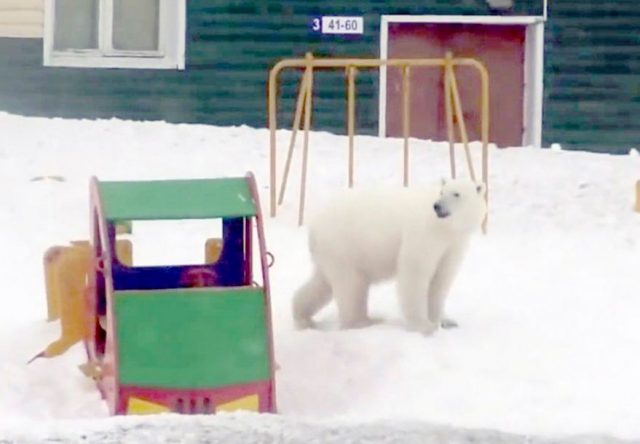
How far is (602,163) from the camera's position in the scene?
625 inches

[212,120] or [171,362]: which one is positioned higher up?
[212,120]

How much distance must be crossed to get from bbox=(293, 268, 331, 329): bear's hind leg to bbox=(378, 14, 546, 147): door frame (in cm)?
910

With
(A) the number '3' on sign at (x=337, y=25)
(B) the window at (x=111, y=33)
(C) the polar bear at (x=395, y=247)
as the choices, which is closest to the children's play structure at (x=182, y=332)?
(C) the polar bear at (x=395, y=247)

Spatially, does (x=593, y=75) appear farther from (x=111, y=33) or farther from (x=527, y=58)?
(x=111, y=33)

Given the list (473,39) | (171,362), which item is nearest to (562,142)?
(473,39)

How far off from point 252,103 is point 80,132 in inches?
95.4

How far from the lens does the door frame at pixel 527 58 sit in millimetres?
18016

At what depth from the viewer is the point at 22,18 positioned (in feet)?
59.9

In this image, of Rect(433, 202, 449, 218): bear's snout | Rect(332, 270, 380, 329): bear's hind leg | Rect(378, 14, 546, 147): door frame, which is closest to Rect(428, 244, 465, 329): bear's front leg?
Rect(433, 202, 449, 218): bear's snout

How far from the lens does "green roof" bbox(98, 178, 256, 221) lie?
7.74 m

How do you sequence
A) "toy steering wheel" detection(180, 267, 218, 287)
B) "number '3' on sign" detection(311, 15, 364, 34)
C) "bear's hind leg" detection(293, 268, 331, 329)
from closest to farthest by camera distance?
1. "toy steering wheel" detection(180, 267, 218, 287)
2. "bear's hind leg" detection(293, 268, 331, 329)
3. "number '3' on sign" detection(311, 15, 364, 34)

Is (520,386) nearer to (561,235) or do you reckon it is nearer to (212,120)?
(561,235)

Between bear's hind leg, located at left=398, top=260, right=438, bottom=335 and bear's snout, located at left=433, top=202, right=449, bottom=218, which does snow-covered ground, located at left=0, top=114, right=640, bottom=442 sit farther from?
bear's snout, located at left=433, top=202, right=449, bottom=218

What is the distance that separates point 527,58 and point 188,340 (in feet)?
37.3
